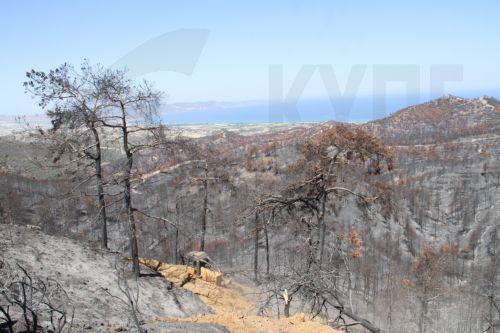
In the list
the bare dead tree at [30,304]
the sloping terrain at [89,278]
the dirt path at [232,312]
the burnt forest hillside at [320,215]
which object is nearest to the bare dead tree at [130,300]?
the sloping terrain at [89,278]

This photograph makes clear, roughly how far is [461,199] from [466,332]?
32.2m

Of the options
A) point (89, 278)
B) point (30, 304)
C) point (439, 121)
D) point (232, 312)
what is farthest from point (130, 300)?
point (439, 121)

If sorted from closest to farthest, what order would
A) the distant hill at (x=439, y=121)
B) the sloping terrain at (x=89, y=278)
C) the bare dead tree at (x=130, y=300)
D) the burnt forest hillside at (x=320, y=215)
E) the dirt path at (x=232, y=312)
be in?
the bare dead tree at (x=130, y=300) → the dirt path at (x=232, y=312) → the sloping terrain at (x=89, y=278) → the burnt forest hillside at (x=320, y=215) → the distant hill at (x=439, y=121)

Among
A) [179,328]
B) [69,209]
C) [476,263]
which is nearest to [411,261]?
[476,263]

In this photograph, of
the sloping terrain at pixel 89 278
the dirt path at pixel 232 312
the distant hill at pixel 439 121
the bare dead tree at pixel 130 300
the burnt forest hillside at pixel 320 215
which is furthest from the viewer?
the distant hill at pixel 439 121

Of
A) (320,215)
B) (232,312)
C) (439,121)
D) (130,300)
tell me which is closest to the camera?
(130,300)

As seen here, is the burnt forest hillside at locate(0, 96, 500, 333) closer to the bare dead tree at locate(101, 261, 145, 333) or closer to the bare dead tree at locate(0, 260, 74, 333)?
the bare dead tree at locate(101, 261, 145, 333)

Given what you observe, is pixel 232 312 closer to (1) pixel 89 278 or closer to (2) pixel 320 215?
(2) pixel 320 215

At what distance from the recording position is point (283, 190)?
13.7 meters

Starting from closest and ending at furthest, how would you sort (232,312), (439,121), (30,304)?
(30,304), (232,312), (439,121)

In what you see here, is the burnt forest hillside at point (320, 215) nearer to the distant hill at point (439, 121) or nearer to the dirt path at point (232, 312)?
the dirt path at point (232, 312)

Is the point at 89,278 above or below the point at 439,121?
below

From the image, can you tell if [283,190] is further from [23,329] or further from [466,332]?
[466,332]

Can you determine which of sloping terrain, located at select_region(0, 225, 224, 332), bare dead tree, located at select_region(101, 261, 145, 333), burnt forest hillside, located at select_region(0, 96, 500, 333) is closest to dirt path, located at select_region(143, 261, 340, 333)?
burnt forest hillside, located at select_region(0, 96, 500, 333)
